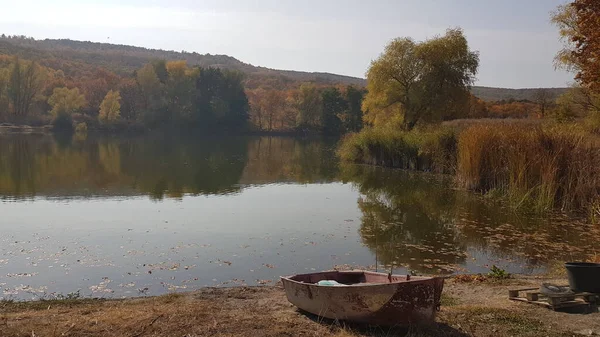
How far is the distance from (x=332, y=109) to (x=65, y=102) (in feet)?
120

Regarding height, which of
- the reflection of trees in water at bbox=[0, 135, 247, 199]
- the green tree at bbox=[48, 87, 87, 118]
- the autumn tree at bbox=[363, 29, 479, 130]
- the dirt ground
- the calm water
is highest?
the autumn tree at bbox=[363, 29, 479, 130]

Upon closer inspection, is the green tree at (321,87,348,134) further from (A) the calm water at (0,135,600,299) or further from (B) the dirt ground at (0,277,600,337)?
(B) the dirt ground at (0,277,600,337)

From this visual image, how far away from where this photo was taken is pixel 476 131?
20.7 m

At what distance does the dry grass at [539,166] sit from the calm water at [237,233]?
99 cm

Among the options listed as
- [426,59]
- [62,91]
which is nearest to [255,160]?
[426,59]

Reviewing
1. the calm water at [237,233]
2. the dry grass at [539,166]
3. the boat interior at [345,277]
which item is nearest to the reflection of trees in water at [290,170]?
the calm water at [237,233]

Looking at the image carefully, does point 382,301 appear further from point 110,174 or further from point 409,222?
point 110,174

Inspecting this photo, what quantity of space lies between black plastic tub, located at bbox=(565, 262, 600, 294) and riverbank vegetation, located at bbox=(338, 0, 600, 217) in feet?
24.0

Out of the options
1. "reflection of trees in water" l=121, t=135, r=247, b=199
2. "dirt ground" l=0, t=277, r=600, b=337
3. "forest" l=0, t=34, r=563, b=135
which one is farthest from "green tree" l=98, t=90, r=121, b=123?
"dirt ground" l=0, t=277, r=600, b=337

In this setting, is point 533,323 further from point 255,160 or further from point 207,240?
point 255,160

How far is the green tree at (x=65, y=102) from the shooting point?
249ft

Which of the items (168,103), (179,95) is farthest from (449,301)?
(179,95)

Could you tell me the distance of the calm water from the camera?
1013 cm

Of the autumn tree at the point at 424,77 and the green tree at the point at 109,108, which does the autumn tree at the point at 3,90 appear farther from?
the autumn tree at the point at 424,77
